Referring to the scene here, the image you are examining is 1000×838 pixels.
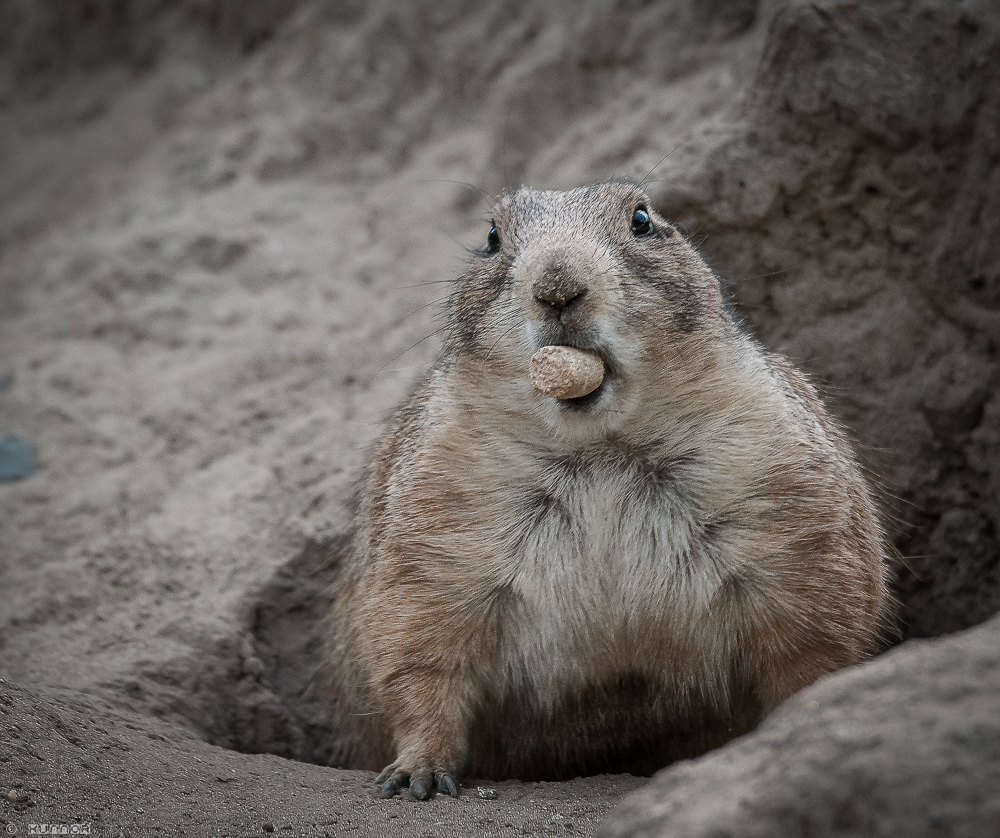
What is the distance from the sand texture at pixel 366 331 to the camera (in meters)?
3.69

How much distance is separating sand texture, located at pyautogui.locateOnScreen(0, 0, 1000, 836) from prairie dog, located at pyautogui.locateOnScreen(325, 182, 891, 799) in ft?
1.49

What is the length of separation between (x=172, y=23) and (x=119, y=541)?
516 cm

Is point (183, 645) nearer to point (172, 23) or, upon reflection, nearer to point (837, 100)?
point (837, 100)

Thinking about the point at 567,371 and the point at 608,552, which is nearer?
the point at 567,371

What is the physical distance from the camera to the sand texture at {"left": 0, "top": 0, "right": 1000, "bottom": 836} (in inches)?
145

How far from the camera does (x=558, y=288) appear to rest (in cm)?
371

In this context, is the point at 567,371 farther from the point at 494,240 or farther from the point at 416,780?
the point at 416,780

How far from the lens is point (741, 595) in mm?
4129

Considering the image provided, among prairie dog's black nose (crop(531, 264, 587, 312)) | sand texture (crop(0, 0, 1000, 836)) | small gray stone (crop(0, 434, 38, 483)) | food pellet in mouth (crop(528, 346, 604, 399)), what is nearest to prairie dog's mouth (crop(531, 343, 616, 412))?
food pellet in mouth (crop(528, 346, 604, 399))

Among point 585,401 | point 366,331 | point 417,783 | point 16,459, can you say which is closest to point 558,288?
point 585,401

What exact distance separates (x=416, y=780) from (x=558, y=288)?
1.91 metres

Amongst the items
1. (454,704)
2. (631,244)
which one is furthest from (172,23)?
(454,704)

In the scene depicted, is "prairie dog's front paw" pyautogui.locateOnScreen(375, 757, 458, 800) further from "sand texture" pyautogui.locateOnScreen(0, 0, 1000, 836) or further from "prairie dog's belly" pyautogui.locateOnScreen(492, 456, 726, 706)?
"prairie dog's belly" pyautogui.locateOnScreen(492, 456, 726, 706)

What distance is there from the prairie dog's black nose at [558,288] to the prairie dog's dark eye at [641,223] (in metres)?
0.79
